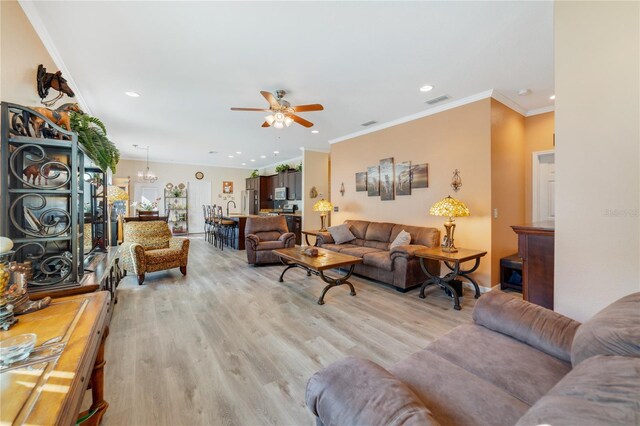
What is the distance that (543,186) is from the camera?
4242mm

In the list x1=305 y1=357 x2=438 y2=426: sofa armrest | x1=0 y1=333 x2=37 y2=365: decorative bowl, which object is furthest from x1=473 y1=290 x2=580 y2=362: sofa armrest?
x1=0 y1=333 x2=37 y2=365: decorative bowl

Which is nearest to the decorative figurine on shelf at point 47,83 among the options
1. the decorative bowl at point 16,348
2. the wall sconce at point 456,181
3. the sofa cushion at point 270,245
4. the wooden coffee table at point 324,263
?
the decorative bowl at point 16,348

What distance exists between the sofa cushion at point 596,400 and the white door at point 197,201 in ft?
35.6

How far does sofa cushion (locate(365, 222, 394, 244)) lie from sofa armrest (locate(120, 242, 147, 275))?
12.7 ft

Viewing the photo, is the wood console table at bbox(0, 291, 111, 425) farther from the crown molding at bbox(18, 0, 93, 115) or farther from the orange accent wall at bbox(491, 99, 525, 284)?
the orange accent wall at bbox(491, 99, 525, 284)

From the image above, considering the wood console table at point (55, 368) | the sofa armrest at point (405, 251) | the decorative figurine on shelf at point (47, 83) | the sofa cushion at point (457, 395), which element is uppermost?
the decorative figurine on shelf at point (47, 83)

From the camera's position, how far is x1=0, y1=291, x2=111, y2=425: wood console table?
696 millimetres

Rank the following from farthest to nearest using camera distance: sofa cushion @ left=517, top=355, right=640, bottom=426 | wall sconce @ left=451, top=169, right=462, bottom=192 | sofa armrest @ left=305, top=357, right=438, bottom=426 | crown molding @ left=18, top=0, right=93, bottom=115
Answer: wall sconce @ left=451, top=169, right=462, bottom=192, crown molding @ left=18, top=0, right=93, bottom=115, sofa armrest @ left=305, top=357, right=438, bottom=426, sofa cushion @ left=517, top=355, right=640, bottom=426

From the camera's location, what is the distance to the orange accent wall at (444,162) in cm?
372

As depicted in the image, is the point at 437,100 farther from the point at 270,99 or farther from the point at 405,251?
the point at 270,99

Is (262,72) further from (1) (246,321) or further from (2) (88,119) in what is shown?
(1) (246,321)

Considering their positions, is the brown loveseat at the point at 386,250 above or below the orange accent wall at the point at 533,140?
below

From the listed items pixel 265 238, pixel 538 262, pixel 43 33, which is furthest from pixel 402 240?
pixel 43 33

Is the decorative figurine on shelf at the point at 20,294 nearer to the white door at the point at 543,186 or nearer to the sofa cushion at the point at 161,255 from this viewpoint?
the sofa cushion at the point at 161,255
